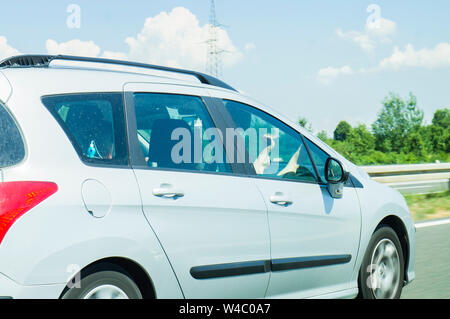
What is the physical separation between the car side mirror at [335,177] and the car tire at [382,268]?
0.59 meters

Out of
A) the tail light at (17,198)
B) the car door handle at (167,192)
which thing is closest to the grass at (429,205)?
the car door handle at (167,192)

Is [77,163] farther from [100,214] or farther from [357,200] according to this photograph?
[357,200]

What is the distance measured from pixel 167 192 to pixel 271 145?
1281 mm

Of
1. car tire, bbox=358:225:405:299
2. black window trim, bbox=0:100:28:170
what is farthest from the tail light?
car tire, bbox=358:225:405:299

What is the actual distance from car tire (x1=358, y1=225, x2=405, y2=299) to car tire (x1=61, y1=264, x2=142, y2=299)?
85.4 inches

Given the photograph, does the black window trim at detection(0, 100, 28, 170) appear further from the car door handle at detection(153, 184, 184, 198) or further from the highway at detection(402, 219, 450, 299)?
the highway at detection(402, 219, 450, 299)

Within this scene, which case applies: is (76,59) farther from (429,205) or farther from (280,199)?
(429,205)

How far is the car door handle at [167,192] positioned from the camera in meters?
3.63

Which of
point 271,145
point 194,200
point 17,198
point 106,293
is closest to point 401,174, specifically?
point 271,145

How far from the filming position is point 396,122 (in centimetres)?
10675

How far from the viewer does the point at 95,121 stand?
363 cm

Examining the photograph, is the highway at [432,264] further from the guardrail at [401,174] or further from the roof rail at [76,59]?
the guardrail at [401,174]

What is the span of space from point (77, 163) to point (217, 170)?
1.04 m
